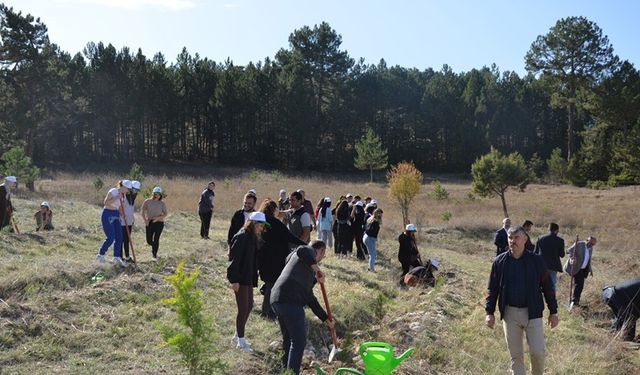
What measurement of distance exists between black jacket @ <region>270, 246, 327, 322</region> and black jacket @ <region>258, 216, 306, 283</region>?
1.72 meters

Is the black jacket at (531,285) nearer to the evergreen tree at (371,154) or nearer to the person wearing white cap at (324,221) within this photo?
the person wearing white cap at (324,221)

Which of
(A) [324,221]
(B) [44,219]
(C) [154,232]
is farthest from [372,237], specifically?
(B) [44,219]

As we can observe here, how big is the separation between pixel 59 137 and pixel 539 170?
51.6 m

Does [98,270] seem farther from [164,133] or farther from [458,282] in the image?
[164,133]

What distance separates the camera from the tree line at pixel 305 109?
51.4 metres

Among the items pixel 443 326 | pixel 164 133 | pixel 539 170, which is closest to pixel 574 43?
pixel 539 170

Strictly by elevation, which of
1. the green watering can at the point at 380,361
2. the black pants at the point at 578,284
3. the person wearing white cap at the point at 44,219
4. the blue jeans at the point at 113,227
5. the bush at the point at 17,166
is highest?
the bush at the point at 17,166

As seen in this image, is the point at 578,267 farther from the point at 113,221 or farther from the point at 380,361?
the point at 113,221

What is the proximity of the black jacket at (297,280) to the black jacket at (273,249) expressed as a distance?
5.66 ft

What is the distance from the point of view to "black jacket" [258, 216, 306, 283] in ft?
25.3

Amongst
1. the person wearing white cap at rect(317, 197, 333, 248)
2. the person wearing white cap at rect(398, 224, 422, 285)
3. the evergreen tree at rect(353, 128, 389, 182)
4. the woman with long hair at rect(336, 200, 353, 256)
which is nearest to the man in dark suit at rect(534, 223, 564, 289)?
the person wearing white cap at rect(398, 224, 422, 285)

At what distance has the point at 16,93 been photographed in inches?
1764

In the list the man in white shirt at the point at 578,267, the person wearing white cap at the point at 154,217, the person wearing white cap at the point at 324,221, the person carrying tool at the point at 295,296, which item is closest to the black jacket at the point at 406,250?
the person wearing white cap at the point at 324,221

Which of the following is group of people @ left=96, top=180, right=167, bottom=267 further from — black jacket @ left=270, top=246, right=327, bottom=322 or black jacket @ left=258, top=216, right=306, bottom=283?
black jacket @ left=270, top=246, right=327, bottom=322
